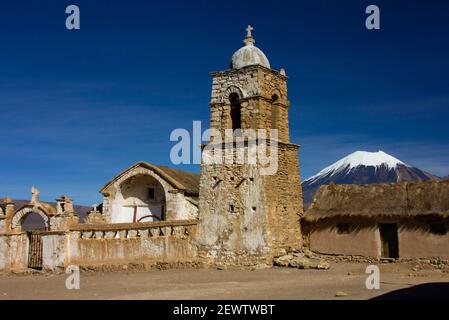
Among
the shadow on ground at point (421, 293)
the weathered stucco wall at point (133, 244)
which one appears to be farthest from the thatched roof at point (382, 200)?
the shadow on ground at point (421, 293)

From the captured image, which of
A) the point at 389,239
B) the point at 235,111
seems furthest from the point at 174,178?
the point at 389,239

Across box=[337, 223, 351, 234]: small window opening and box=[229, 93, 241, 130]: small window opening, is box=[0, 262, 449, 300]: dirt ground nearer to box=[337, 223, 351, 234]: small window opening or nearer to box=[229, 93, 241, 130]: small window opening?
box=[337, 223, 351, 234]: small window opening

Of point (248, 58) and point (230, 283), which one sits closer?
point (230, 283)

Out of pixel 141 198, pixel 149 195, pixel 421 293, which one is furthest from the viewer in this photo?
pixel 149 195

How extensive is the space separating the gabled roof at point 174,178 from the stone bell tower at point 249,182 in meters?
4.36

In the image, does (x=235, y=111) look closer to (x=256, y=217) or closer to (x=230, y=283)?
(x=256, y=217)

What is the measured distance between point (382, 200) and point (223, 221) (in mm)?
6363

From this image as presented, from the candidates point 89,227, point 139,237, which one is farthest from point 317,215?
point 89,227

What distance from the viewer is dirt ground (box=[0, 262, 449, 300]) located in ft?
45.7

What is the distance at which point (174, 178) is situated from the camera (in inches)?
1080

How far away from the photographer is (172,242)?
22.0 metres

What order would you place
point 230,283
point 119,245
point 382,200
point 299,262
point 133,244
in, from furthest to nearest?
point 119,245, point 133,244, point 382,200, point 299,262, point 230,283

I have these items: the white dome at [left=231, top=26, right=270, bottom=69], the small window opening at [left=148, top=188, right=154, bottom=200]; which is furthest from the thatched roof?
the small window opening at [left=148, top=188, right=154, bottom=200]

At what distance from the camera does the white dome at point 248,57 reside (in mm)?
22527
